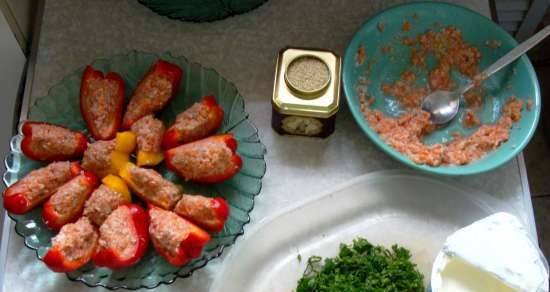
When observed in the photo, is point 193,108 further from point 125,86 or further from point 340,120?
point 340,120

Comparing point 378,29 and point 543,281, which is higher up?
point 378,29

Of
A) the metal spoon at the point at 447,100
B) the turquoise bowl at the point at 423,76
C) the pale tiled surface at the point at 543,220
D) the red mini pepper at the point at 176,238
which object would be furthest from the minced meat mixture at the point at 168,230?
the pale tiled surface at the point at 543,220

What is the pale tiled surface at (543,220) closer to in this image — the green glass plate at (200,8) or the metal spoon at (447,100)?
the metal spoon at (447,100)

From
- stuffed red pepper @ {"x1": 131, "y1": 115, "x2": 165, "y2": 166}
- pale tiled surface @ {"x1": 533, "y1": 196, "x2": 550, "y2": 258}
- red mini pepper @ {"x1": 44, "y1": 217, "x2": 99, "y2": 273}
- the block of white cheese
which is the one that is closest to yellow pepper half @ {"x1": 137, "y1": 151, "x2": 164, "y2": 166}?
stuffed red pepper @ {"x1": 131, "y1": 115, "x2": 165, "y2": 166}

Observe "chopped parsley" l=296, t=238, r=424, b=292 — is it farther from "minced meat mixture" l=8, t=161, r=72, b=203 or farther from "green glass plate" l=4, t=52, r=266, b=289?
"minced meat mixture" l=8, t=161, r=72, b=203

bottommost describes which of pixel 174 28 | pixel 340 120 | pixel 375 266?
pixel 375 266

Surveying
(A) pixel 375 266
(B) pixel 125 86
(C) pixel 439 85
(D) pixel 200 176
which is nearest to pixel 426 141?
(C) pixel 439 85
